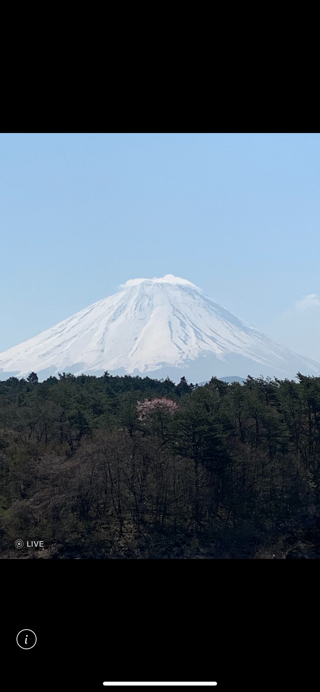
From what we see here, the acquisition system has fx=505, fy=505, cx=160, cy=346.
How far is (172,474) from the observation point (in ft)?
45.1

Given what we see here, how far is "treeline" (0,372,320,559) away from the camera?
11586 mm

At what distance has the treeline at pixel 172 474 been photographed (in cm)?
1159
